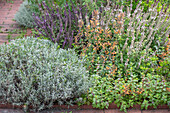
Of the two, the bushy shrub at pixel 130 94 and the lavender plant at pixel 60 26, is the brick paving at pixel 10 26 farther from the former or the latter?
the lavender plant at pixel 60 26

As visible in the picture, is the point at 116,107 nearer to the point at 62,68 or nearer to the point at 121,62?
the point at 121,62

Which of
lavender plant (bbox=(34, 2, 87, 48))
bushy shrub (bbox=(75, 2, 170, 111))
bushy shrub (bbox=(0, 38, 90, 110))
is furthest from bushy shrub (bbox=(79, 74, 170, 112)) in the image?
lavender plant (bbox=(34, 2, 87, 48))

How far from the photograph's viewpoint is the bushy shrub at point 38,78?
265 cm

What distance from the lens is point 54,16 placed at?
4219 millimetres

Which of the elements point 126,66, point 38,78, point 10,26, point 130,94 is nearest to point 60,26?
point 38,78

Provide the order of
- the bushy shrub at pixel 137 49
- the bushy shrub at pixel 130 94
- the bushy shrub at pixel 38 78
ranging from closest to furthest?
the bushy shrub at pixel 38 78 → the bushy shrub at pixel 130 94 → the bushy shrub at pixel 137 49

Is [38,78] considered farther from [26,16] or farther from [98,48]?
[26,16]

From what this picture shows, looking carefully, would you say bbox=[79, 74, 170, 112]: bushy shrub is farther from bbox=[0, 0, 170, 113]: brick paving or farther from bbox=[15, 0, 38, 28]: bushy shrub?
bbox=[15, 0, 38, 28]: bushy shrub

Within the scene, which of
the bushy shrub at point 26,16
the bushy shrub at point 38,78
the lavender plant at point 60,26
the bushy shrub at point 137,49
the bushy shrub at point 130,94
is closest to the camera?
the bushy shrub at point 38,78

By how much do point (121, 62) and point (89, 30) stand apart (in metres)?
0.88

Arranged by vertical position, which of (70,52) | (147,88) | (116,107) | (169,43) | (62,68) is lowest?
(116,107)

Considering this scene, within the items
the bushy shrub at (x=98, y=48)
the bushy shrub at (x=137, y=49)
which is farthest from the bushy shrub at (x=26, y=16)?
the bushy shrub at (x=137, y=49)

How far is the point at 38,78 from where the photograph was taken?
2.75 metres

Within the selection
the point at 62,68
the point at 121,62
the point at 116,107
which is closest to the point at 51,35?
the point at 62,68
